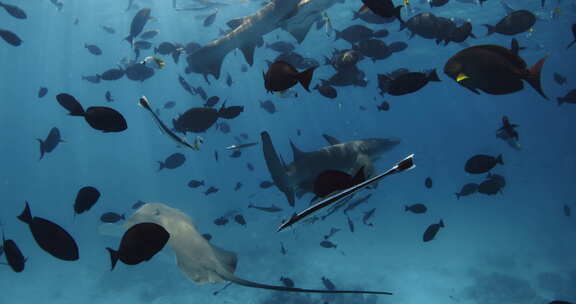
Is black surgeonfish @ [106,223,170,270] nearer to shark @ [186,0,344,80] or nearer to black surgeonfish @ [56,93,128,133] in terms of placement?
black surgeonfish @ [56,93,128,133]

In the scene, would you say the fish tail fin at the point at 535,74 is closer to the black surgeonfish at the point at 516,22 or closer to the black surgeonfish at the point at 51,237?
the black surgeonfish at the point at 516,22

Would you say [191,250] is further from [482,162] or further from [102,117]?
[482,162]

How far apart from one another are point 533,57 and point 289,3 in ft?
177

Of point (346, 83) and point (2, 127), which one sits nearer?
point (346, 83)

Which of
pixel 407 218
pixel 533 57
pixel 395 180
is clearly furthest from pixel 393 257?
pixel 395 180

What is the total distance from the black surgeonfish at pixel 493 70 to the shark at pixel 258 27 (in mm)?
4029

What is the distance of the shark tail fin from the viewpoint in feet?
13.4

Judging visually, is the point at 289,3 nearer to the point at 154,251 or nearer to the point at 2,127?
the point at 154,251

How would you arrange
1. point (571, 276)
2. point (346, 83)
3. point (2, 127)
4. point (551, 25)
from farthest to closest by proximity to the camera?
point (2, 127) < point (551, 25) < point (571, 276) < point (346, 83)

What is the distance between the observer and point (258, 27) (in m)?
7.15

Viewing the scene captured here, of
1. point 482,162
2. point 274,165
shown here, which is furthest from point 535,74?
point 482,162

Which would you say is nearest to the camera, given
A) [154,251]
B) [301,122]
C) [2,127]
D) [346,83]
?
[154,251]

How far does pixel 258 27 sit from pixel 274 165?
4028 mm

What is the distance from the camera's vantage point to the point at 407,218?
4038cm
